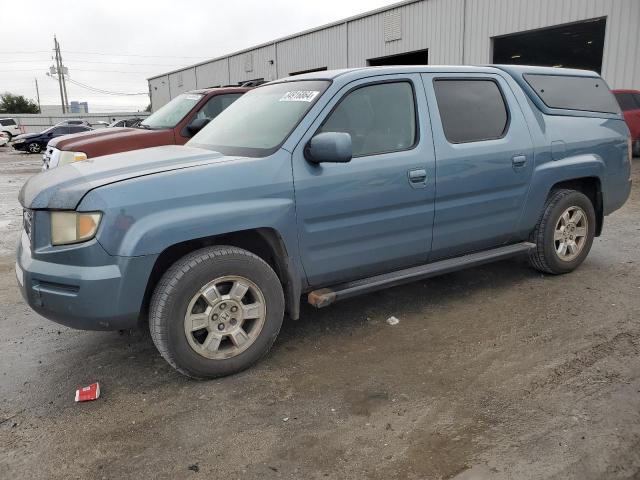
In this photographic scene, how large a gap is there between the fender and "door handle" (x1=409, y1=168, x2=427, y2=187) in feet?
4.00

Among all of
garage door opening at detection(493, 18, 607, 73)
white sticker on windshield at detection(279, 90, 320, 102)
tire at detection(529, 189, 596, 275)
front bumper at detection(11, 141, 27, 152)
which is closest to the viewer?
white sticker on windshield at detection(279, 90, 320, 102)

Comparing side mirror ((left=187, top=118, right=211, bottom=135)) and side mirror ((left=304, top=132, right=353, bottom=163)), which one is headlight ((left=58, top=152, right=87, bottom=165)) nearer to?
side mirror ((left=187, top=118, right=211, bottom=135))

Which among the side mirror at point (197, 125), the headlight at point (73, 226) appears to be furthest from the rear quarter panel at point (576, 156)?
the side mirror at point (197, 125)

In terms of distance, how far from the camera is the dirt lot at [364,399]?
98.8 inches

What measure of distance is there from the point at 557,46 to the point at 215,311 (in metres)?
25.4

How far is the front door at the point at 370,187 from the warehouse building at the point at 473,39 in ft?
44.6

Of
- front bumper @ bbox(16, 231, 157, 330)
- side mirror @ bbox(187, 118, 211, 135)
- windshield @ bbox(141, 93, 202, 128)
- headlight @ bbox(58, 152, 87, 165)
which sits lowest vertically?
front bumper @ bbox(16, 231, 157, 330)

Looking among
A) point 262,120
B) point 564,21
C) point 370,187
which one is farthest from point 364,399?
point 564,21

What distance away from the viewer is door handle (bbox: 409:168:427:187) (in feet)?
12.5

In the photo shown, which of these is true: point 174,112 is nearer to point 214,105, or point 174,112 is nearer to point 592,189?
point 214,105

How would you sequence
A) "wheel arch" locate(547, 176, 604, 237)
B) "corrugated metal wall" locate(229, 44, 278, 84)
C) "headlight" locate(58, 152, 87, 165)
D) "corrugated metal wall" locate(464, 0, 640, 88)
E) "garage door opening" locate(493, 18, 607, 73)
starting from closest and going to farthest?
"wheel arch" locate(547, 176, 604, 237), "headlight" locate(58, 152, 87, 165), "corrugated metal wall" locate(464, 0, 640, 88), "garage door opening" locate(493, 18, 607, 73), "corrugated metal wall" locate(229, 44, 278, 84)

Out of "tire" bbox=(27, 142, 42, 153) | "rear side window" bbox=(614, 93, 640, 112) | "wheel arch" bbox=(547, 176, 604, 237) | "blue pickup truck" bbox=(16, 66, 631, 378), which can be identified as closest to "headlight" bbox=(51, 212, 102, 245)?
"blue pickup truck" bbox=(16, 66, 631, 378)

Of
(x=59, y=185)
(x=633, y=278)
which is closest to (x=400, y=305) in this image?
(x=633, y=278)

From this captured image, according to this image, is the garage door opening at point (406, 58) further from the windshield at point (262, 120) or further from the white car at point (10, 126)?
the white car at point (10, 126)
